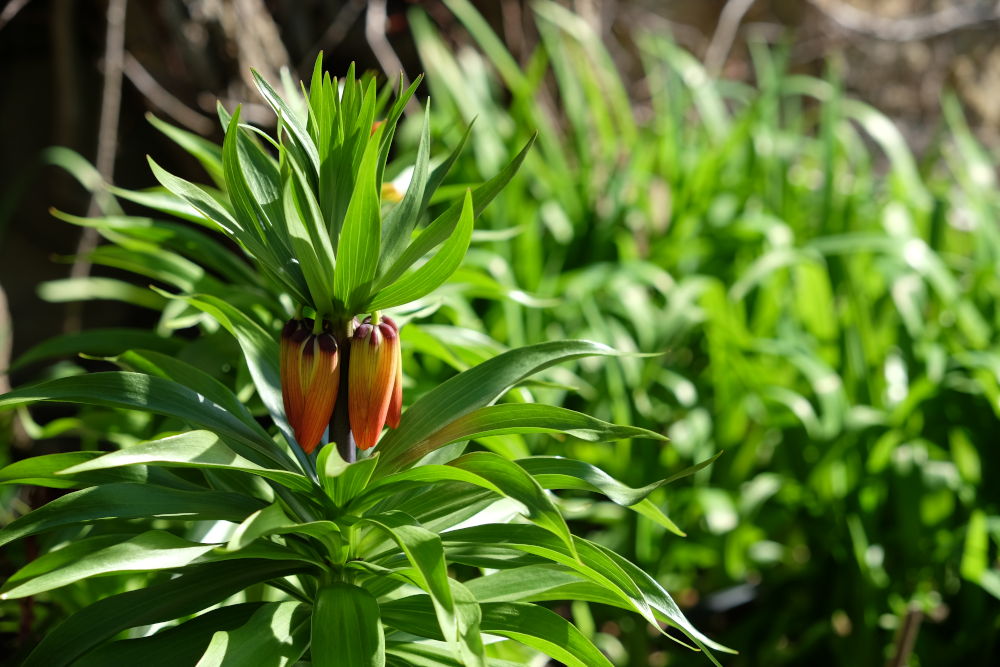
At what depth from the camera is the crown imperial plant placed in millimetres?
733

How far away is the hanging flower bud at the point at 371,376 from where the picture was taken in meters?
0.79

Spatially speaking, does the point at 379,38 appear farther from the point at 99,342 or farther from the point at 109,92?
the point at 99,342

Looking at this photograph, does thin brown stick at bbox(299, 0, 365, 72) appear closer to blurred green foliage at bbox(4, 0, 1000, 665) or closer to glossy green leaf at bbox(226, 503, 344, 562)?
blurred green foliage at bbox(4, 0, 1000, 665)

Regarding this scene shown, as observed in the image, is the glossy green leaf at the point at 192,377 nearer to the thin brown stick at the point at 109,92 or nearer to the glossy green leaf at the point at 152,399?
the glossy green leaf at the point at 152,399

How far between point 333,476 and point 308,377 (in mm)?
103

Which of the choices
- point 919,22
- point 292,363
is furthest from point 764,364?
point 919,22

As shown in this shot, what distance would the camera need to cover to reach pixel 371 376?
80 centimetres

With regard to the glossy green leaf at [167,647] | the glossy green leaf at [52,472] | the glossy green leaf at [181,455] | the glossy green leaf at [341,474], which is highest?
the glossy green leaf at [52,472]

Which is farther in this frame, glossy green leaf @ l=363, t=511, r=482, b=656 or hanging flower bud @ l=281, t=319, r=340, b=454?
hanging flower bud @ l=281, t=319, r=340, b=454

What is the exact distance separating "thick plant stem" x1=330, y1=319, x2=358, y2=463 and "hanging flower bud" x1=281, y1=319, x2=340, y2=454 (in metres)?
0.02

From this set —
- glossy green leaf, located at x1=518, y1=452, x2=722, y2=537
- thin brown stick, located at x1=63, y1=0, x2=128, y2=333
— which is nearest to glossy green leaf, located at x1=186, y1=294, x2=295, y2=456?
glossy green leaf, located at x1=518, y1=452, x2=722, y2=537

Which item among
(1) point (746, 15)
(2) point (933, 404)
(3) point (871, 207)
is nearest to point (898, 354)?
(2) point (933, 404)

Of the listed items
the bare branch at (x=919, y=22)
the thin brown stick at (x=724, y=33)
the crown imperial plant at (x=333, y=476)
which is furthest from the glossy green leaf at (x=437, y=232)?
the bare branch at (x=919, y=22)

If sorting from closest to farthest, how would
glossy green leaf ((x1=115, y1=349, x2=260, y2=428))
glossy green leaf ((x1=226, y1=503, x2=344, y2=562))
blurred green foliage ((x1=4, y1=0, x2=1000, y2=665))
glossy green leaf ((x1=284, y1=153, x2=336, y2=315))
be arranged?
glossy green leaf ((x1=226, y1=503, x2=344, y2=562))
glossy green leaf ((x1=284, y1=153, x2=336, y2=315))
glossy green leaf ((x1=115, y1=349, x2=260, y2=428))
blurred green foliage ((x1=4, y1=0, x2=1000, y2=665))
